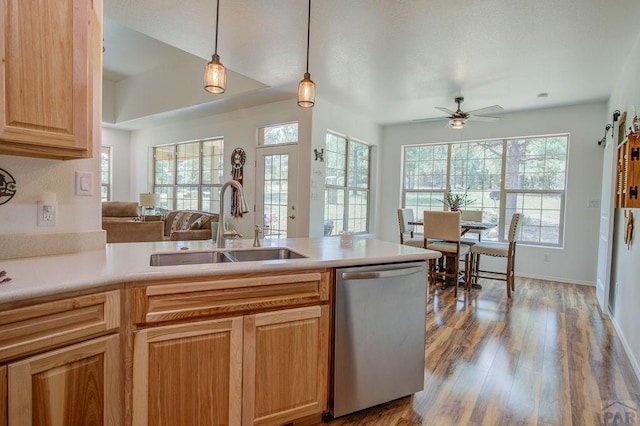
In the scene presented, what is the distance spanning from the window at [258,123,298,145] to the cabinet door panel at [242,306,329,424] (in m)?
3.68

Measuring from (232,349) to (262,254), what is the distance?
0.69 m

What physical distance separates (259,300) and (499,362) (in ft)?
6.48

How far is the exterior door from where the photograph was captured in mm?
4969

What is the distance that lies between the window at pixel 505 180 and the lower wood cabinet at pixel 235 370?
4.85 metres

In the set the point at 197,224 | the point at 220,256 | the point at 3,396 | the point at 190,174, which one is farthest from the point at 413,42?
the point at 190,174

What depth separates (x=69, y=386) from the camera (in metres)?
1.19

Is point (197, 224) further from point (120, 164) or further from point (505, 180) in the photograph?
point (505, 180)

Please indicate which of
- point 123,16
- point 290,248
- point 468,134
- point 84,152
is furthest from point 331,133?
point 84,152

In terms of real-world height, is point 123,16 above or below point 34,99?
above

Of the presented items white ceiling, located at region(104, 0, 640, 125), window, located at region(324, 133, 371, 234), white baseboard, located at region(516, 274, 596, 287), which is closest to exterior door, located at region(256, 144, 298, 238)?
window, located at region(324, 133, 371, 234)

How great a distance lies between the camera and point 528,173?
209 inches

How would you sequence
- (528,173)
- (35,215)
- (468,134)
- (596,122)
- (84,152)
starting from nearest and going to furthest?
(84,152)
(35,215)
(596,122)
(528,173)
(468,134)

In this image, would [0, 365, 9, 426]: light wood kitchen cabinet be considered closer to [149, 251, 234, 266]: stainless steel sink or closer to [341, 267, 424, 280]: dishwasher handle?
[149, 251, 234, 266]: stainless steel sink

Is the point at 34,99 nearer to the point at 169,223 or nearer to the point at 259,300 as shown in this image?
the point at 259,300
